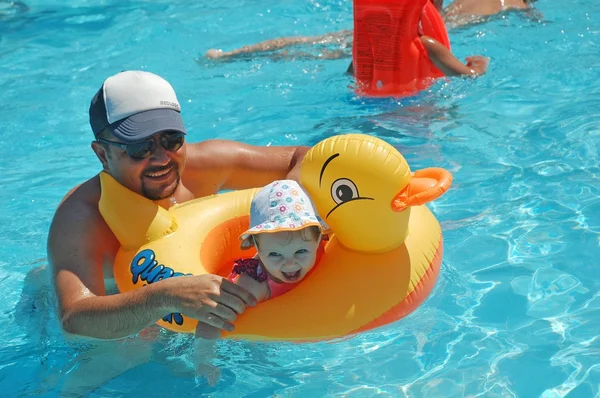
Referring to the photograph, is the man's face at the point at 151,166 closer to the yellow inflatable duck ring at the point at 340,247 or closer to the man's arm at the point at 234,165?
the yellow inflatable duck ring at the point at 340,247

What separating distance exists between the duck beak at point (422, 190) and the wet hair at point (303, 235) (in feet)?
Result: 1.19

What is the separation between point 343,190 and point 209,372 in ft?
3.34

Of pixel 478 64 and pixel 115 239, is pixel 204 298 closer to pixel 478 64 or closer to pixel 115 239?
pixel 115 239

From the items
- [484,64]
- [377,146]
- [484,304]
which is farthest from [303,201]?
[484,64]

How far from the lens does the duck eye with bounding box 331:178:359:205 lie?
3637 mm

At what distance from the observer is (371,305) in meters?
3.64

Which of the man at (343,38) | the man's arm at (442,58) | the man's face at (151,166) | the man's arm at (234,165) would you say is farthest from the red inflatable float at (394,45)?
the man's face at (151,166)

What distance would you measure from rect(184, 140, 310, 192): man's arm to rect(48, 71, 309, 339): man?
38cm

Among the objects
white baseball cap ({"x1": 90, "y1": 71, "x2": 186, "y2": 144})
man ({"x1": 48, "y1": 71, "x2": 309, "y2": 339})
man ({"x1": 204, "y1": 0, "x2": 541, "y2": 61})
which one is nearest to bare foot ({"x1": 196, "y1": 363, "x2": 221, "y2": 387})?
man ({"x1": 48, "y1": 71, "x2": 309, "y2": 339})

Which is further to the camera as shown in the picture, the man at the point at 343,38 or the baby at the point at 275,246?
the man at the point at 343,38

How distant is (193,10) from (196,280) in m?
7.80

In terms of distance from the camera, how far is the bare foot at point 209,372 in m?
3.70

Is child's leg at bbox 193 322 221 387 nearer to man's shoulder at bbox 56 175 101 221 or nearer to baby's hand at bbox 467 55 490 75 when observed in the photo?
man's shoulder at bbox 56 175 101 221

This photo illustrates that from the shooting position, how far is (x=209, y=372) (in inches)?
147
